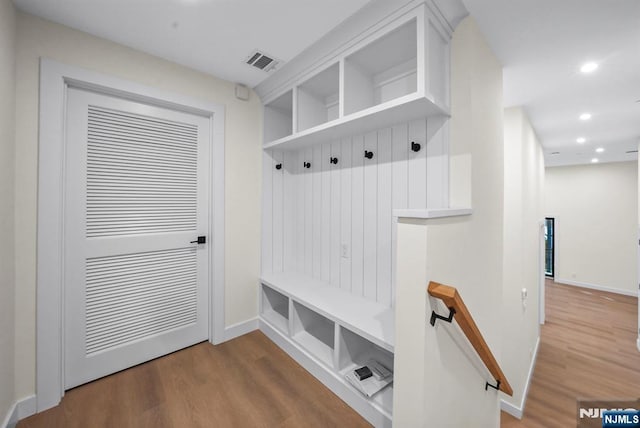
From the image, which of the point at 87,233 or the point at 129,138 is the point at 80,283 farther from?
the point at 129,138

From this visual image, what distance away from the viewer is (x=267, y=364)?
2156mm

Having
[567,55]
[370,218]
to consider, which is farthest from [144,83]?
[567,55]

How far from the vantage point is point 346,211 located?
2.31 meters

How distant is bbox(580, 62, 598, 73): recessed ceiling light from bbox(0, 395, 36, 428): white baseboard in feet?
14.7

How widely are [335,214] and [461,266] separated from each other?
1.20 meters

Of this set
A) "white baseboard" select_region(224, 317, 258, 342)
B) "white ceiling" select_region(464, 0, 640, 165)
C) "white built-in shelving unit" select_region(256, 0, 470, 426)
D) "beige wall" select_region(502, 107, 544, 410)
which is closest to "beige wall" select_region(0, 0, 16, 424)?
"white baseboard" select_region(224, 317, 258, 342)

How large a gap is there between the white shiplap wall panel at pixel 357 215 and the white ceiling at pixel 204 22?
2.95ft

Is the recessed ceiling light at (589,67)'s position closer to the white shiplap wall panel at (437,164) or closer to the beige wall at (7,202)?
the white shiplap wall panel at (437,164)

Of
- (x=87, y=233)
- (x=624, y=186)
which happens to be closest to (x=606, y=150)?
(x=624, y=186)

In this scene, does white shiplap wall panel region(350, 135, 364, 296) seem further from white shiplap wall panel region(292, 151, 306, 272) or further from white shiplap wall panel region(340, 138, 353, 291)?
white shiplap wall panel region(292, 151, 306, 272)

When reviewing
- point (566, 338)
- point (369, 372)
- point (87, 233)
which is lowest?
point (566, 338)

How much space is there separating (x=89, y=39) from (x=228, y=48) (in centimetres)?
95

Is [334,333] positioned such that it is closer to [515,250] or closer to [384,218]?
[384,218]

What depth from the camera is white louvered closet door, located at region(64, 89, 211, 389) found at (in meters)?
1.83
